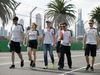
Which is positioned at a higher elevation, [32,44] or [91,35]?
[91,35]

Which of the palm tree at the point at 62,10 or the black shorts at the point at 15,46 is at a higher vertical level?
the palm tree at the point at 62,10

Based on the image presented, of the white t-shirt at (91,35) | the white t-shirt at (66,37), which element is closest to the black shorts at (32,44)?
the white t-shirt at (66,37)

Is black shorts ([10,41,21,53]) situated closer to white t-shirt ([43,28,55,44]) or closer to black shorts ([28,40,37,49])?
black shorts ([28,40,37,49])

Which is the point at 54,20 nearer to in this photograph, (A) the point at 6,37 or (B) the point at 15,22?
(A) the point at 6,37

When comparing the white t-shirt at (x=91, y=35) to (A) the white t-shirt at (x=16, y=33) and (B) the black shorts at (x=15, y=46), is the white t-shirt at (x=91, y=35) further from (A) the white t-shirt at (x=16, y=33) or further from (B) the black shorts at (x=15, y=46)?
(B) the black shorts at (x=15, y=46)

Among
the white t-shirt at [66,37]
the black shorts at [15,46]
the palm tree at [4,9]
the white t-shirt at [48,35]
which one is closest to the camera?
the black shorts at [15,46]

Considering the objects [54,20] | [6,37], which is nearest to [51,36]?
[6,37]

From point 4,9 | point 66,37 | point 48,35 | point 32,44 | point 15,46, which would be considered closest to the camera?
point 15,46

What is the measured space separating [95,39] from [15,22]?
108 inches

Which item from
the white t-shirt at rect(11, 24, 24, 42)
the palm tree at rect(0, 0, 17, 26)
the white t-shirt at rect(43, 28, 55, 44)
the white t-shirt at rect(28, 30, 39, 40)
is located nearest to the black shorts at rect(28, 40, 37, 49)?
the white t-shirt at rect(28, 30, 39, 40)

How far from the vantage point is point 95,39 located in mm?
8227

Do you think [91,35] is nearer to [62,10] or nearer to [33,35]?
[33,35]

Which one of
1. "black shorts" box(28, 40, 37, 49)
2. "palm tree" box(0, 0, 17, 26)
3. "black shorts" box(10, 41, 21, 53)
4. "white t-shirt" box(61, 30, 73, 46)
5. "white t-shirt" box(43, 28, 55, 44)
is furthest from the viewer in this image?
"palm tree" box(0, 0, 17, 26)

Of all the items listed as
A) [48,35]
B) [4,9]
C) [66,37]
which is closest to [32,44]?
[48,35]
